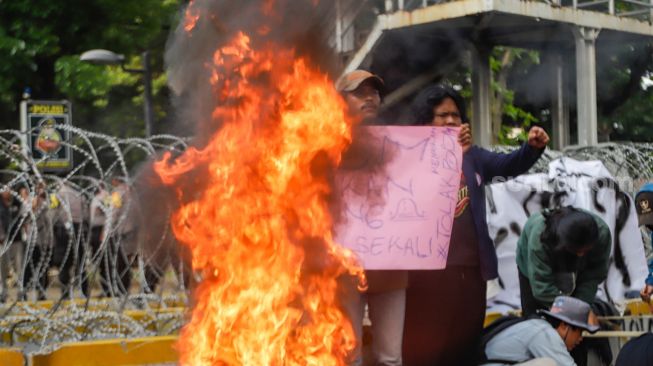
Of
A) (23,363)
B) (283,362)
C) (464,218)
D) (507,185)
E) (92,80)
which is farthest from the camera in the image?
(92,80)

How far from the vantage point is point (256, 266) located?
4.71 meters

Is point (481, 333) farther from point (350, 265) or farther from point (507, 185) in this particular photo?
point (507, 185)

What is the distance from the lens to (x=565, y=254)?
21.0 ft

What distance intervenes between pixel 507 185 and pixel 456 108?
4.77 metres

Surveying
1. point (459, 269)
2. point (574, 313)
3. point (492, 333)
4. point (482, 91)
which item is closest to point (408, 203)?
point (459, 269)

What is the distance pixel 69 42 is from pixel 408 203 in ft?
47.6

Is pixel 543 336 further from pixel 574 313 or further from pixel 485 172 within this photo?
pixel 485 172

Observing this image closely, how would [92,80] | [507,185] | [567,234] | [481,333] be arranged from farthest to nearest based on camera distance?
[92,80]
[507,185]
[567,234]
[481,333]

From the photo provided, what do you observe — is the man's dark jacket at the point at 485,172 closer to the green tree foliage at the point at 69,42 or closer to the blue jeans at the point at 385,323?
the blue jeans at the point at 385,323

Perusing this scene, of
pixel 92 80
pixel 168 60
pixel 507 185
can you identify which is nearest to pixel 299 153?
pixel 168 60

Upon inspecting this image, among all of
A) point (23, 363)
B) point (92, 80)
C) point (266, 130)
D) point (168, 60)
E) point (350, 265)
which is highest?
point (92, 80)

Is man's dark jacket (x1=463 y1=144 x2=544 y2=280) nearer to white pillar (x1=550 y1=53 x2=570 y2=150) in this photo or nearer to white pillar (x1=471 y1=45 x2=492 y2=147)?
white pillar (x1=471 y1=45 x2=492 y2=147)

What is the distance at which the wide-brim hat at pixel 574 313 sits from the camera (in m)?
5.95

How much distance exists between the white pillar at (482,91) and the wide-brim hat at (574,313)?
12649mm
